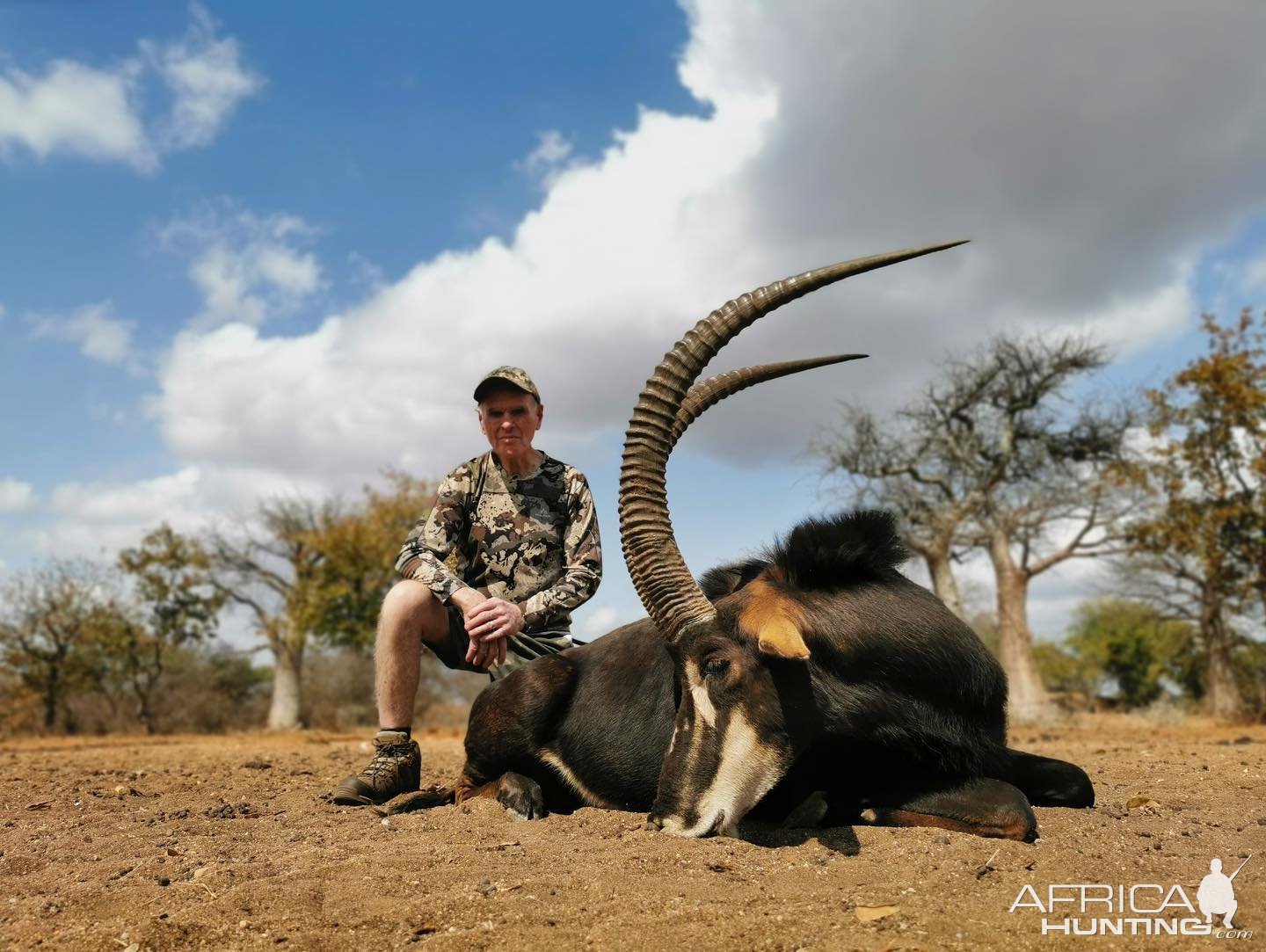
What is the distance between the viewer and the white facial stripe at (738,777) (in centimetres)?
417

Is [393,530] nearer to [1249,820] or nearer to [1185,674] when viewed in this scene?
[1185,674]

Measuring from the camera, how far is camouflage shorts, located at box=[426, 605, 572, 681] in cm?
612

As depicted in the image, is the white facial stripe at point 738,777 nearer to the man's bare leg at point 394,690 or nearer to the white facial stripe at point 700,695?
the white facial stripe at point 700,695

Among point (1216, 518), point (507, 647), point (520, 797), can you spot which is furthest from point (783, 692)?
point (1216, 518)

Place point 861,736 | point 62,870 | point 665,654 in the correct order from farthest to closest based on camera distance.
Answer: point 665,654 → point 861,736 → point 62,870

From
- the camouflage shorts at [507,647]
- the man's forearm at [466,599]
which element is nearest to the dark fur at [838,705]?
the camouflage shorts at [507,647]

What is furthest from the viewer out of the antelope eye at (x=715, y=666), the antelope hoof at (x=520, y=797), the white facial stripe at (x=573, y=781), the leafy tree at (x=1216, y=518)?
the leafy tree at (x=1216, y=518)

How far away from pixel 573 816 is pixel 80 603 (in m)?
34.7

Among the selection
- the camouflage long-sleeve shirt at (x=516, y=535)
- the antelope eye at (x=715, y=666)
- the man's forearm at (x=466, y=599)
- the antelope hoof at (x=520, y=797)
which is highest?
the camouflage long-sleeve shirt at (x=516, y=535)

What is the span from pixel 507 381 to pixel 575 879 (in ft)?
11.4

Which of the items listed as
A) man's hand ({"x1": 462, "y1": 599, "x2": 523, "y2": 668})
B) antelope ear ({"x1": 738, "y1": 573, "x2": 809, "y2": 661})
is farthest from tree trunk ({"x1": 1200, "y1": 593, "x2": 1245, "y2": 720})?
man's hand ({"x1": 462, "y1": 599, "x2": 523, "y2": 668})

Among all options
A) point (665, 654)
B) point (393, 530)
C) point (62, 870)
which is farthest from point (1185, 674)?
point (62, 870)

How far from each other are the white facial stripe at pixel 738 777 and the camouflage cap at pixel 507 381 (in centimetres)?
290

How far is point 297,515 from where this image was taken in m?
40.5
